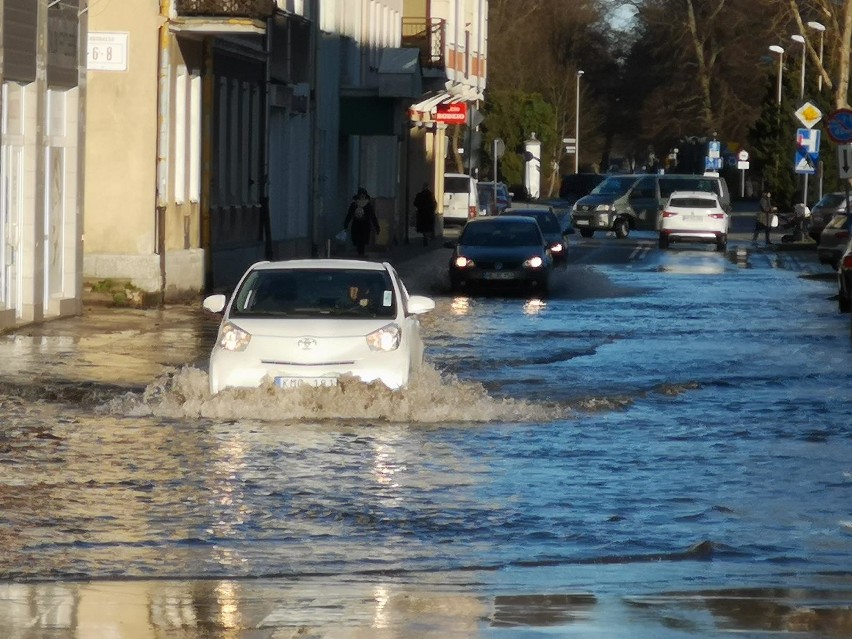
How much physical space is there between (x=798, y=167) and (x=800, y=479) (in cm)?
4430

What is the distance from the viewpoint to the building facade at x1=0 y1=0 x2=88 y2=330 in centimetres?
2458

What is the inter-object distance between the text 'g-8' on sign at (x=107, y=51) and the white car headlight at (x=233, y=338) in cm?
1437

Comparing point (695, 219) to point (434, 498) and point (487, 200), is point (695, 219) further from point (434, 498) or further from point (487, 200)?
point (434, 498)

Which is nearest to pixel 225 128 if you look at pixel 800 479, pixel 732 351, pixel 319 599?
pixel 732 351

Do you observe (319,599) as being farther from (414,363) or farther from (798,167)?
(798,167)

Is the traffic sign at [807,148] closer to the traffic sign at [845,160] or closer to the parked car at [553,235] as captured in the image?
the parked car at [553,235]

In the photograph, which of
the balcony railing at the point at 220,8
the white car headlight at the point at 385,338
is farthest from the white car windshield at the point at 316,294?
the balcony railing at the point at 220,8

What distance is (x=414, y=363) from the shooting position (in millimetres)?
17031

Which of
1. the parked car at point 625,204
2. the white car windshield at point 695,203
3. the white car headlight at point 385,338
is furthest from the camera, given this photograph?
the parked car at point 625,204

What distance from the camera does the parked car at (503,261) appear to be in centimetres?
3572

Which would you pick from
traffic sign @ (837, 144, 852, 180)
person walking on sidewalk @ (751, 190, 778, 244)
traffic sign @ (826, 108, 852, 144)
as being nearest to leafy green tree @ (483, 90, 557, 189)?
person walking on sidewalk @ (751, 190, 778, 244)

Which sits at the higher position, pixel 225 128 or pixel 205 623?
pixel 225 128

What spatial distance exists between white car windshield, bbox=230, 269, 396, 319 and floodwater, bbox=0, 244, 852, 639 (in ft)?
2.31

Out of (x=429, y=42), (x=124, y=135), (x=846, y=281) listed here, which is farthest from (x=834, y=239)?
(x=429, y=42)
